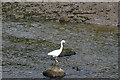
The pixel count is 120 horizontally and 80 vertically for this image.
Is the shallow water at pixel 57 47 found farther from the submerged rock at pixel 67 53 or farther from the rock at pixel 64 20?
the rock at pixel 64 20

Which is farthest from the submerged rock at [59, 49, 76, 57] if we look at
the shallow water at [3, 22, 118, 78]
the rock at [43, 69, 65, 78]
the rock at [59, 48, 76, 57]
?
the rock at [43, 69, 65, 78]

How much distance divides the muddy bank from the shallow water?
12.1 feet

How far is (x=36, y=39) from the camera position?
37594 mm

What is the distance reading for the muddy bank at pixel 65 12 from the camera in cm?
5009

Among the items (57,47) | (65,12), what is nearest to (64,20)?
(65,12)

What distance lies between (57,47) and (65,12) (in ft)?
67.5

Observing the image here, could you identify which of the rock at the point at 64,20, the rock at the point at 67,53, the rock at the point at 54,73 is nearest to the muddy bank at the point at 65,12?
the rock at the point at 64,20

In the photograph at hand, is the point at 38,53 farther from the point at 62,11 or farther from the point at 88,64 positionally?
the point at 62,11

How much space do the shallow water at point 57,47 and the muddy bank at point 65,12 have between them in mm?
3678

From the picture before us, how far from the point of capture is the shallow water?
2633 centimetres

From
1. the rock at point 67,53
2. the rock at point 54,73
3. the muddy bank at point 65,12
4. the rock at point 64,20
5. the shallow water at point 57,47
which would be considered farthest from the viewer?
the muddy bank at point 65,12

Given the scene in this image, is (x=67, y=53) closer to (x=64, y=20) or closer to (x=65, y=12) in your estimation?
(x=64, y=20)

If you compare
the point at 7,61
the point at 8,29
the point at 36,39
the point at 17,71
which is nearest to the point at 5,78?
the point at 17,71

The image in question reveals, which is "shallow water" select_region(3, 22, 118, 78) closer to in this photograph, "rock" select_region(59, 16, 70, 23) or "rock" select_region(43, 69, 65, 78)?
"rock" select_region(43, 69, 65, 78)
